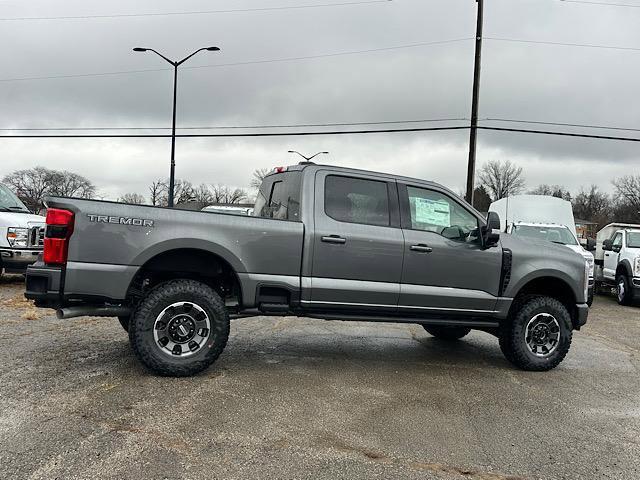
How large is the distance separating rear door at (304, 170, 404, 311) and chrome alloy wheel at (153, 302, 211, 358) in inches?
42.5

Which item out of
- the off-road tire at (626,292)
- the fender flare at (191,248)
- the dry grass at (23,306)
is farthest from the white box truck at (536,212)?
the dry grass at (23,306)

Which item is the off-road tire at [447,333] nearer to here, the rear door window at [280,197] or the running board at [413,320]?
the running board at [413,320]

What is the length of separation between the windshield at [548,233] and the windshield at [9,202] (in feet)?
36.7

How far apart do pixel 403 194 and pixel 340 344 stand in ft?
7.58

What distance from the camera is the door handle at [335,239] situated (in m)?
5.16

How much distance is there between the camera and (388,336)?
764 cm

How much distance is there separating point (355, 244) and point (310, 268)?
51 cm

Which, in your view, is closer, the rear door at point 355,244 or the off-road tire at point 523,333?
the rear door at point 355,244

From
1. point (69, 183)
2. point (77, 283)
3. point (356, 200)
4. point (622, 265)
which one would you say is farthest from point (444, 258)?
point (69, 183)

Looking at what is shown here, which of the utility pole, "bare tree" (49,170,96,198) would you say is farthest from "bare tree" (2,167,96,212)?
the utility pole

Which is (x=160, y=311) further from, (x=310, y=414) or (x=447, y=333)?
(x=447, y=333)

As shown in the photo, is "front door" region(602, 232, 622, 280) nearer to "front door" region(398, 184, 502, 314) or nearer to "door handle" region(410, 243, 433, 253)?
"front door" region(398, 184, 502, 314)

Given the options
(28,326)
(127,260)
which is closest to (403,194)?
(127,260)

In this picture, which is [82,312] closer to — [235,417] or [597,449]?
[235,417]
